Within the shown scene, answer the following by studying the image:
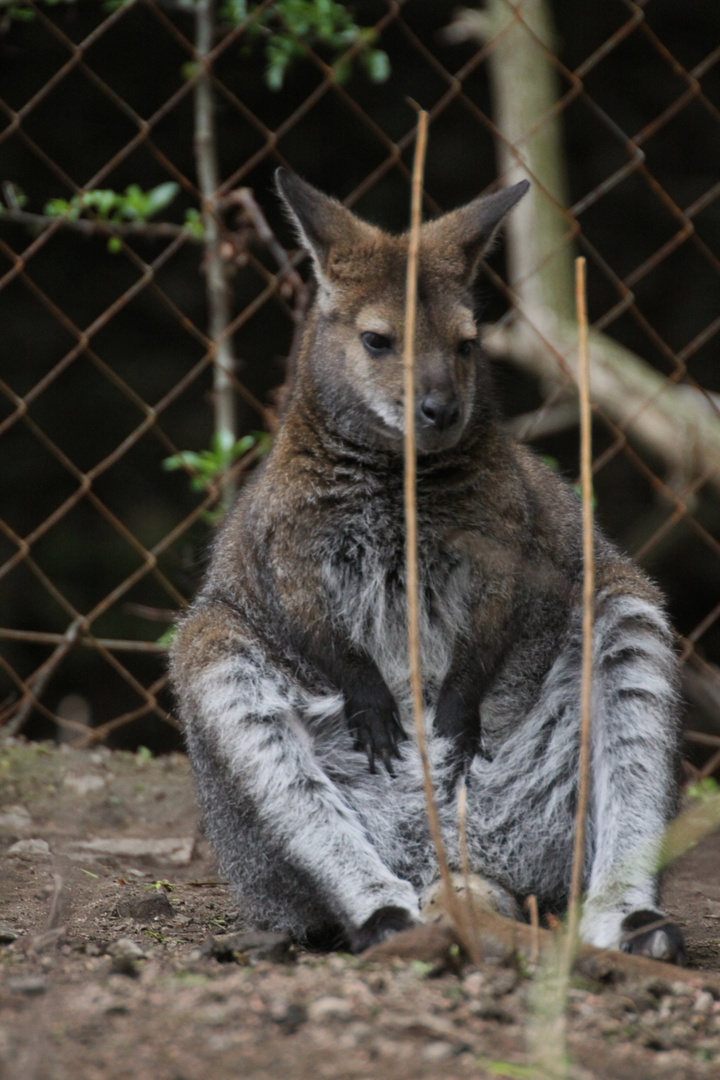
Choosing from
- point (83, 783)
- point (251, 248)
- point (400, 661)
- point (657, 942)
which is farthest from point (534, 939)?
point (251, 248)

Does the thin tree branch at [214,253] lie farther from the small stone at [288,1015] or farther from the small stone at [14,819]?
the small stone at [288,1015]

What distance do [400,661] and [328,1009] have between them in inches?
54.0

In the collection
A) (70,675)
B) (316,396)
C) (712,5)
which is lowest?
(70,675)

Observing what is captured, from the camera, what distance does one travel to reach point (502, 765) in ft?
10.5

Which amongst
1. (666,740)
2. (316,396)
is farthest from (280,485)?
(666,740)

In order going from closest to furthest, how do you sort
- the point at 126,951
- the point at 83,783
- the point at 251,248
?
the point at 126,951 < the point at 83,783 < the point at 251,248

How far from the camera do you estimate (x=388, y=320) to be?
10.7 feet

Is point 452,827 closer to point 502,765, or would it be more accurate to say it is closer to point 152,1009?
point 502,765

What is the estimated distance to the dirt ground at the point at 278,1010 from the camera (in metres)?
1.75

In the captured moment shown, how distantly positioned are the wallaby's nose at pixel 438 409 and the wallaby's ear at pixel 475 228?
546 millimetres

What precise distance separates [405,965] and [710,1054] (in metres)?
0.57

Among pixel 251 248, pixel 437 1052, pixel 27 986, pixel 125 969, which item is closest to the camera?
pixel 437 1052

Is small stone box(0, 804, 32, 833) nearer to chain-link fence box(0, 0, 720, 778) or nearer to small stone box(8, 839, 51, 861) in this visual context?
small stone box(8, 839, 51, 861)

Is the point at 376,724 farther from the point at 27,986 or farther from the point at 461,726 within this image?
the point at 27,986
